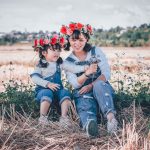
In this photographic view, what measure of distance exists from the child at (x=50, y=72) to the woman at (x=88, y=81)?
0.45 feet

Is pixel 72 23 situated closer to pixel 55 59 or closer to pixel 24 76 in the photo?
pixel 55 59

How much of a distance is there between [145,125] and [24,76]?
7383mm

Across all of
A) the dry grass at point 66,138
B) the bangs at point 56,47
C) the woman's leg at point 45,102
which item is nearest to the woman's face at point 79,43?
the bangs at point 56,47

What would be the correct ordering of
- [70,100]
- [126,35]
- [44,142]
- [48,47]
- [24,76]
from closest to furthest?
[44,142] → [70,100] → [48,47] → [24,76] → [126,35]

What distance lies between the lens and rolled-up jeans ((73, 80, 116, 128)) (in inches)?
212

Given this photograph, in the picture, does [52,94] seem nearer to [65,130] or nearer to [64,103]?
[64,103]

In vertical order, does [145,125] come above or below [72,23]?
below

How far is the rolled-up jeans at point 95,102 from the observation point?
5391 millimetres

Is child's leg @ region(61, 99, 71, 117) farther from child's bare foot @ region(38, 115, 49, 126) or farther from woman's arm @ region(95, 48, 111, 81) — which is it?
woman's arm @ region(95, 48, 111, 81)

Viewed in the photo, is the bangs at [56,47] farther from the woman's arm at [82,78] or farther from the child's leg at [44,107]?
the child's leg at [44,107]

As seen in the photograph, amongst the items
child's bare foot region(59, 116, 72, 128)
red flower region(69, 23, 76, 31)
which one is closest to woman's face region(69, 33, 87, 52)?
red flower region(69, 23, 76, 31)

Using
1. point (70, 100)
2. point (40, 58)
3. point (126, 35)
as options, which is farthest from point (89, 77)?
point (126, 35)

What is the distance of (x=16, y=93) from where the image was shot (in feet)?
21.2

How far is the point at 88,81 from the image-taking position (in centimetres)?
597
